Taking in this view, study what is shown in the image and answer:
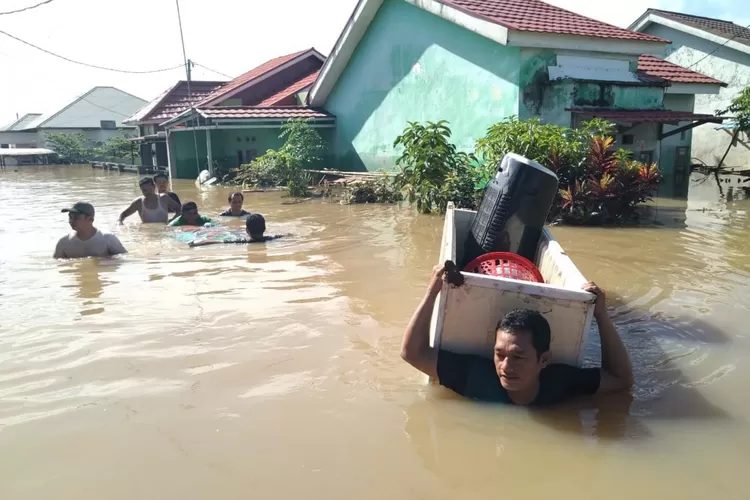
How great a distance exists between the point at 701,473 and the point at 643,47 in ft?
38.9

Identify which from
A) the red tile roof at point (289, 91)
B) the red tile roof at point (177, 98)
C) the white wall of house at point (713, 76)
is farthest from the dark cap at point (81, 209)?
the red tile roof at point (177, 98)

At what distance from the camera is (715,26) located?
21562mm

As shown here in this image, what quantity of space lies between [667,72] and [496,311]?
1418 cm

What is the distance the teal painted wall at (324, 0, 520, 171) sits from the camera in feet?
40.3

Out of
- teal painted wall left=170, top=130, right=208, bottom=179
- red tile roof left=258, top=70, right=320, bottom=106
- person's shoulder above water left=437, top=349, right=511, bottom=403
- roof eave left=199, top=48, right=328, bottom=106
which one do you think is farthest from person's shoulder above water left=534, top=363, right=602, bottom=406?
teal painted wall left=170, top=130, right=208, bottom=179

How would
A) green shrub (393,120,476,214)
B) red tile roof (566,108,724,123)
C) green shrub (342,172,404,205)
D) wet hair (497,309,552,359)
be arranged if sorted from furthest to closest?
1. green shrub (342,172,404,205)
2. red tile roof (566,108,724,123)
3. green shrub (393,120,476,214)
4. wet hair (497,309,552,359)

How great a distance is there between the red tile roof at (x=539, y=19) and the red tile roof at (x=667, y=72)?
1.79 m

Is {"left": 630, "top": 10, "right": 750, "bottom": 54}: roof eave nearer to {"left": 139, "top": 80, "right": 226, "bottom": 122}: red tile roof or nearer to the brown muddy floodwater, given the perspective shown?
the brown muddy floodwater

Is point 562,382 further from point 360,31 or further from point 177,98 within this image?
point 177,98

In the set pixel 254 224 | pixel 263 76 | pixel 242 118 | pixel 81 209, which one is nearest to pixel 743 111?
pixel 242 118

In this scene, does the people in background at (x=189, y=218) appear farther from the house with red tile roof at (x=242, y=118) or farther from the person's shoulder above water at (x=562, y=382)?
the house with red tile roof at (x=242, y=118)

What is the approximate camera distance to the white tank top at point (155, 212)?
1001 cm

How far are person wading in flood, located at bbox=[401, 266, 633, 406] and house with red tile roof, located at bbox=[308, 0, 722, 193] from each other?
9.13 metres

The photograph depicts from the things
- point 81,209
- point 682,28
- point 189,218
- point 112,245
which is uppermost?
point 682,28
